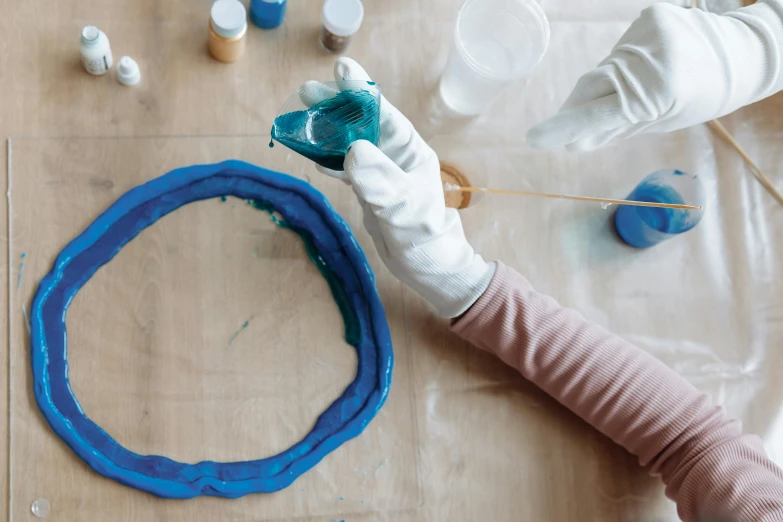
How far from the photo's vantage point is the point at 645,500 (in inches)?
39.3

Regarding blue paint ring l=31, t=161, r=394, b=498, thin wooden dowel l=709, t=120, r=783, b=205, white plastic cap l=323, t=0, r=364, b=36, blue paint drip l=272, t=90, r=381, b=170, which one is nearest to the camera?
blue paint drip l=272, t=90, r=381, b=170

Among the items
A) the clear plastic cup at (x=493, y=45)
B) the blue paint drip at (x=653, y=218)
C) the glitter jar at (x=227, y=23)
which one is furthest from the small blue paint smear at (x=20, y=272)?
the blue paint drip at (x=653, y=218)

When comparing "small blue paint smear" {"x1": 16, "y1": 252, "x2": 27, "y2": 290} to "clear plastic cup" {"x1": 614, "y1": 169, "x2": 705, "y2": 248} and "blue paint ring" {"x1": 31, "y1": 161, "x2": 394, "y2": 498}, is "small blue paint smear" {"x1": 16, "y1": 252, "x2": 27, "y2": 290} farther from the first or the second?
"clear plastic cup" {"x1": 614, "y1": 169, "x2": 705, "y2": 248}

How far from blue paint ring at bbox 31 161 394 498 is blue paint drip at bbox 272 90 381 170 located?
228 mm

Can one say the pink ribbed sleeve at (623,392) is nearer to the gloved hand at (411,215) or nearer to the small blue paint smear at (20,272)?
the gloved hand at (411,215)

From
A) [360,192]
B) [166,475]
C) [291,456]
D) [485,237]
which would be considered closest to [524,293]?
[485,237]

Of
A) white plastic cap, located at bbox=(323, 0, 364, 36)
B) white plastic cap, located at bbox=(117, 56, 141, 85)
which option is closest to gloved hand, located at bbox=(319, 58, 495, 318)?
white plastic cap, located at bbox=(323, 0, 364, 36)

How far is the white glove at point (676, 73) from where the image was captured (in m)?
0.90

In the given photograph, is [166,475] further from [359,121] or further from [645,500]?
[645,500]

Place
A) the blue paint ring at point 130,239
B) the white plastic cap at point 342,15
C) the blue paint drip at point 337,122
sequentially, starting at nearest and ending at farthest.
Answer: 1. the blue paint drip at point 337,122
2. the blue paint ring at point 130,239
3. the white plastic cap at point 342,15

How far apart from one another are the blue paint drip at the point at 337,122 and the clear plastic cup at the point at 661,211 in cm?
49

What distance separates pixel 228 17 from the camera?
100cm

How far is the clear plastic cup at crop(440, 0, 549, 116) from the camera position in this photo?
1.04 metres

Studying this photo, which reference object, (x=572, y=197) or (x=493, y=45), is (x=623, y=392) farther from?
(x=493, y=45)
